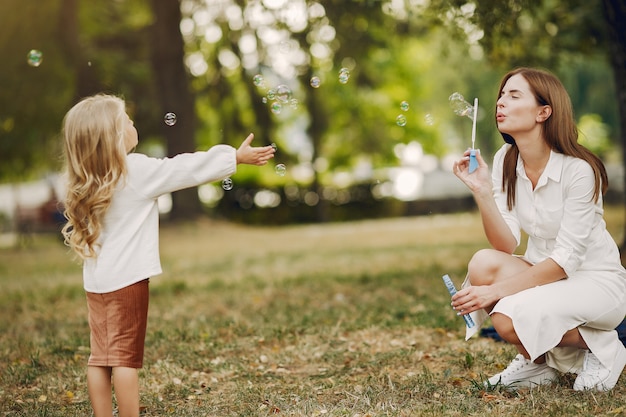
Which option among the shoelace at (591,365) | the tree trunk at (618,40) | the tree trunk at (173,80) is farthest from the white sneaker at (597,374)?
the tree trunk at (173,80)

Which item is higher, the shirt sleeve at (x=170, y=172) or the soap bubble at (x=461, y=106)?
the soap bubble at (x=461, y=106)

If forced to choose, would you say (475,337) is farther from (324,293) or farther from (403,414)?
(324,293)

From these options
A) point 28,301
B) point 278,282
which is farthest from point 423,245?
point 28,301

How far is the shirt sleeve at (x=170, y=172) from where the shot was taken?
3191 millimetres

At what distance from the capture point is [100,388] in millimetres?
3189

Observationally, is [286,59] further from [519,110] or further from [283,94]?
[519,110]

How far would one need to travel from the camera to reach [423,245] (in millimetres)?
11492

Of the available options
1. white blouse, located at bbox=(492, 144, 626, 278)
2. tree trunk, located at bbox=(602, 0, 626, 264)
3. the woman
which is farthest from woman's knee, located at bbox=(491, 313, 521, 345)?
tree trunk, located at bbox=(602, 0, 626, 264)

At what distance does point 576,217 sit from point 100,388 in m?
2.22

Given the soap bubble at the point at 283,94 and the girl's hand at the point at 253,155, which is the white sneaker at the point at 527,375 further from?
the soap bubble at the point at 283,94

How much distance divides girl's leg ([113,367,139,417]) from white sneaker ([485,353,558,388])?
5.49ft

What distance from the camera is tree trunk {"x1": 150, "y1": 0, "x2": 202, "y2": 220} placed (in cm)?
1594

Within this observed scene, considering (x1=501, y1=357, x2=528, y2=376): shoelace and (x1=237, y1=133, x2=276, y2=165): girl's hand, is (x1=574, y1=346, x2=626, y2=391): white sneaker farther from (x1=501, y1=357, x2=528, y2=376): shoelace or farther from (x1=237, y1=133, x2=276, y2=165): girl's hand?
(x1=237, y1=133, x2=276, y2=165): girl's hand

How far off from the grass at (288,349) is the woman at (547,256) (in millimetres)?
180
